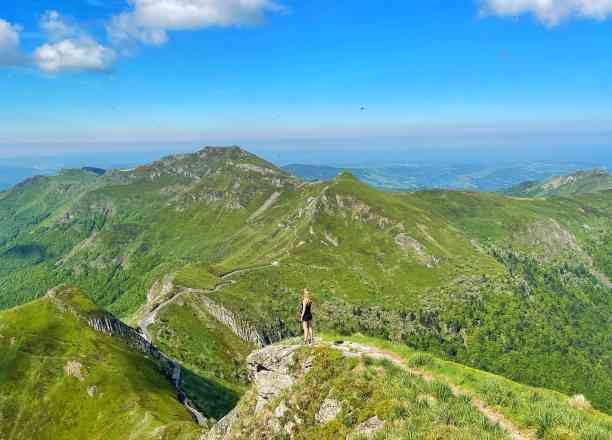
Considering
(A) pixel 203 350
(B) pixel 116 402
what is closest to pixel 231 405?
(A) pixel 203 350

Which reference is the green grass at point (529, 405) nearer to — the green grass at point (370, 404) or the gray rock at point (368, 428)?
the green grass at point (370, 404)

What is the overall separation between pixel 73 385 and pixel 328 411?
94.6 meters

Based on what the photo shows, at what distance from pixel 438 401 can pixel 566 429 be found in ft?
21.8

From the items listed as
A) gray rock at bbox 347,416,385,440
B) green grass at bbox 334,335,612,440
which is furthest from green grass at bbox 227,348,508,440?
green grass at bbox 334,335,612,440

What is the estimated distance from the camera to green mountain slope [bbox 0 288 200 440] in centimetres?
8343

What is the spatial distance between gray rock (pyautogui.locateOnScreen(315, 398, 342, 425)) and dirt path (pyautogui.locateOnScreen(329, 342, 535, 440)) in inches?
179

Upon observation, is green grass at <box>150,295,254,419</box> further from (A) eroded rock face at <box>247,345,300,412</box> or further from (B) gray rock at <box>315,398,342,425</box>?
(B) gray rock at <box>315,398,342,425</box>

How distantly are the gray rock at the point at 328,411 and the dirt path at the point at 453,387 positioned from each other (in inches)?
179

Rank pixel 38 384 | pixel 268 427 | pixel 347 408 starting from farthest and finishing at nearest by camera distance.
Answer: pixel 38 384 < pixel 268 427 < pixel 347 408

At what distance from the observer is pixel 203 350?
486 feet

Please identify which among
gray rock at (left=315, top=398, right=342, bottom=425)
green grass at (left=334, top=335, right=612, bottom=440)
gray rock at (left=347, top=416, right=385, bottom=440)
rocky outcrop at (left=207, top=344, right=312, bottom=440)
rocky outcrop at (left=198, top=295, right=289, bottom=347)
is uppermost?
green grass at (left=334, top=335, right=612, bottom=440)

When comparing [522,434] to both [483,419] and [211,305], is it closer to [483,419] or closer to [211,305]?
[483,419]

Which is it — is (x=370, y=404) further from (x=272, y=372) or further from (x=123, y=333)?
(x=123, y=333)

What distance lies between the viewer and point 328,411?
26781 mm
